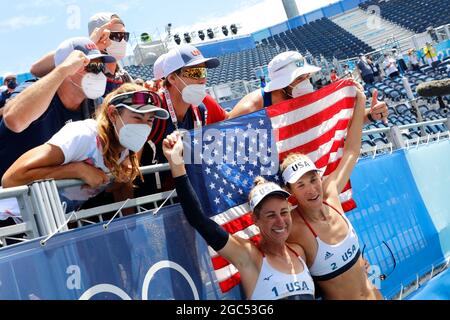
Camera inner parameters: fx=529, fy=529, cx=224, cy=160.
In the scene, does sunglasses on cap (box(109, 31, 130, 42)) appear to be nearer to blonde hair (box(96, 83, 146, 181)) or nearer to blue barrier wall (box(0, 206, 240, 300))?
blonde hair (box(96, 83, 146, 181))

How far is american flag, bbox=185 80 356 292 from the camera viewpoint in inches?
121

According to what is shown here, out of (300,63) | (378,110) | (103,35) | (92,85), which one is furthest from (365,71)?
(92,85)

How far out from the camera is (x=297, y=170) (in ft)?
10.6

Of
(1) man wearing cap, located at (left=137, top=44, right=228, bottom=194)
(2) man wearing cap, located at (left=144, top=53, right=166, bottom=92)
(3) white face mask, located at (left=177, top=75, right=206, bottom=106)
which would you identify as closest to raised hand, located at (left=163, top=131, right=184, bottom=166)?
(1) man wearing cap, located at (left=137, top=44, right=228, bottom=194)

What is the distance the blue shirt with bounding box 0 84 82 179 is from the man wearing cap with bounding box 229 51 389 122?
129 cm

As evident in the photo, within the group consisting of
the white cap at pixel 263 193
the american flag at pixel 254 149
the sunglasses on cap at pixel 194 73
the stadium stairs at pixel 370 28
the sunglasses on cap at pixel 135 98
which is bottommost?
the white cap at pixel 263 193

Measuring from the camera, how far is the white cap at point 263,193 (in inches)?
113

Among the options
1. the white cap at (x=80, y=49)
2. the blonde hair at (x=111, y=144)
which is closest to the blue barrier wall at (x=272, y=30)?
the white cap at (x=80, y=49)

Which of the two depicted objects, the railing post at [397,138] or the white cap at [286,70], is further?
the railing post at [397,138]

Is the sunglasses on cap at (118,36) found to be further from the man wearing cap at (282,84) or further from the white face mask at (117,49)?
the man wearing cap at (282,84)

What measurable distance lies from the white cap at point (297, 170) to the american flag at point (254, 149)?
17cm

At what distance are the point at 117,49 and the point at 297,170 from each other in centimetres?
163

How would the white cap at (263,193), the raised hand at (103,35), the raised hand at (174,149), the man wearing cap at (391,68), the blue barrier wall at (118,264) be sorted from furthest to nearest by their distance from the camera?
the man wearing cap at (391,68) < the raised hand at (103,35) < the white cap at (263,193) < the raised hand at (174,149) < the blue barrier wall at (118,264)

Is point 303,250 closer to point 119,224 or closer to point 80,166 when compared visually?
point 119,224
